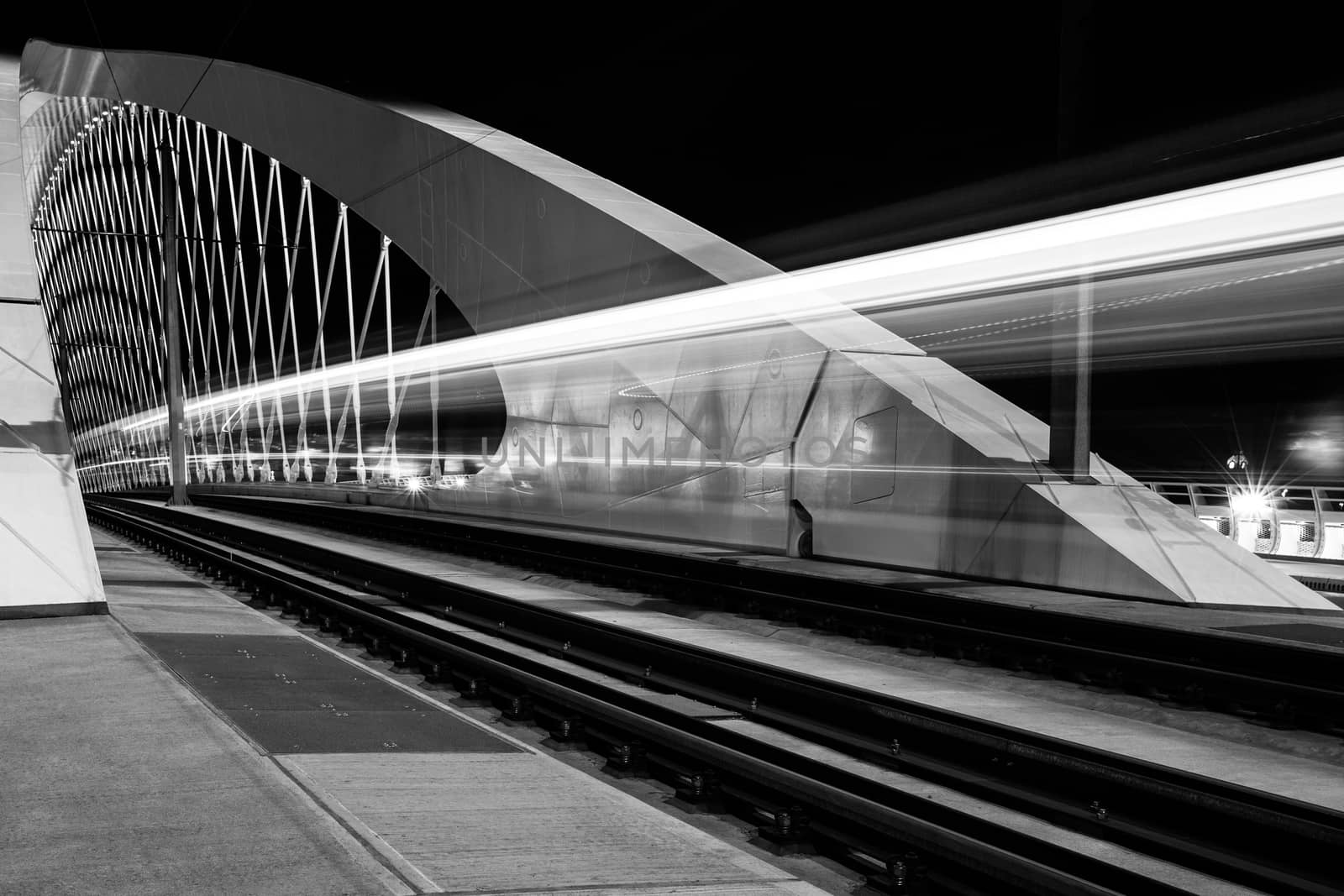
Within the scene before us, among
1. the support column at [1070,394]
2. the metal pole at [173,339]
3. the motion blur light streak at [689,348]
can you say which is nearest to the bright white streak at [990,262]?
the motion blur light streak at [689,348]

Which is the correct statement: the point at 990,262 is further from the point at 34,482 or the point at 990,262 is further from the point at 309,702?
the point at 34,482

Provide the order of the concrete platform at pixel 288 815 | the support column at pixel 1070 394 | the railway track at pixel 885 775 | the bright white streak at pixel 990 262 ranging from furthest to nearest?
the support column at pixel 1070 394, the bright white streak at pixel 990 262, the railway track at pixel 885 775, the concrete platform at pixel 288 815

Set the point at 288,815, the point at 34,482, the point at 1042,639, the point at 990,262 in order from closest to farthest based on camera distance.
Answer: the point at 288,815
the point at 34,482
the point at 1042,639
the point at 990,262

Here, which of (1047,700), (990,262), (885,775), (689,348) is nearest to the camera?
(885,775)

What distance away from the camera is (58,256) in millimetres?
86562

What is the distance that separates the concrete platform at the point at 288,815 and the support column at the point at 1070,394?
326 inches

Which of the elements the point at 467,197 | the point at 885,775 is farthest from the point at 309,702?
the point at 467,197

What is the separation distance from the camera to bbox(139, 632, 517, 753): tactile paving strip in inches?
247

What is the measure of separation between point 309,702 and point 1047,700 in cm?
494

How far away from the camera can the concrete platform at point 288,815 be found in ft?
13.0

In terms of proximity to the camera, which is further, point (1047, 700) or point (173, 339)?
point (173, 339)

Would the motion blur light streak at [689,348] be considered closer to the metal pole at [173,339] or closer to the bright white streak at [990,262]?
the bright white streak at [990,262]

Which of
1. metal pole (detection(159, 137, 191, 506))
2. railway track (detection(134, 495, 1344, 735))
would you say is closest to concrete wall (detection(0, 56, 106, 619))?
railway track (detection(134, 495, 1344, 735))

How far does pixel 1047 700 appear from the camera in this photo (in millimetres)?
8625
